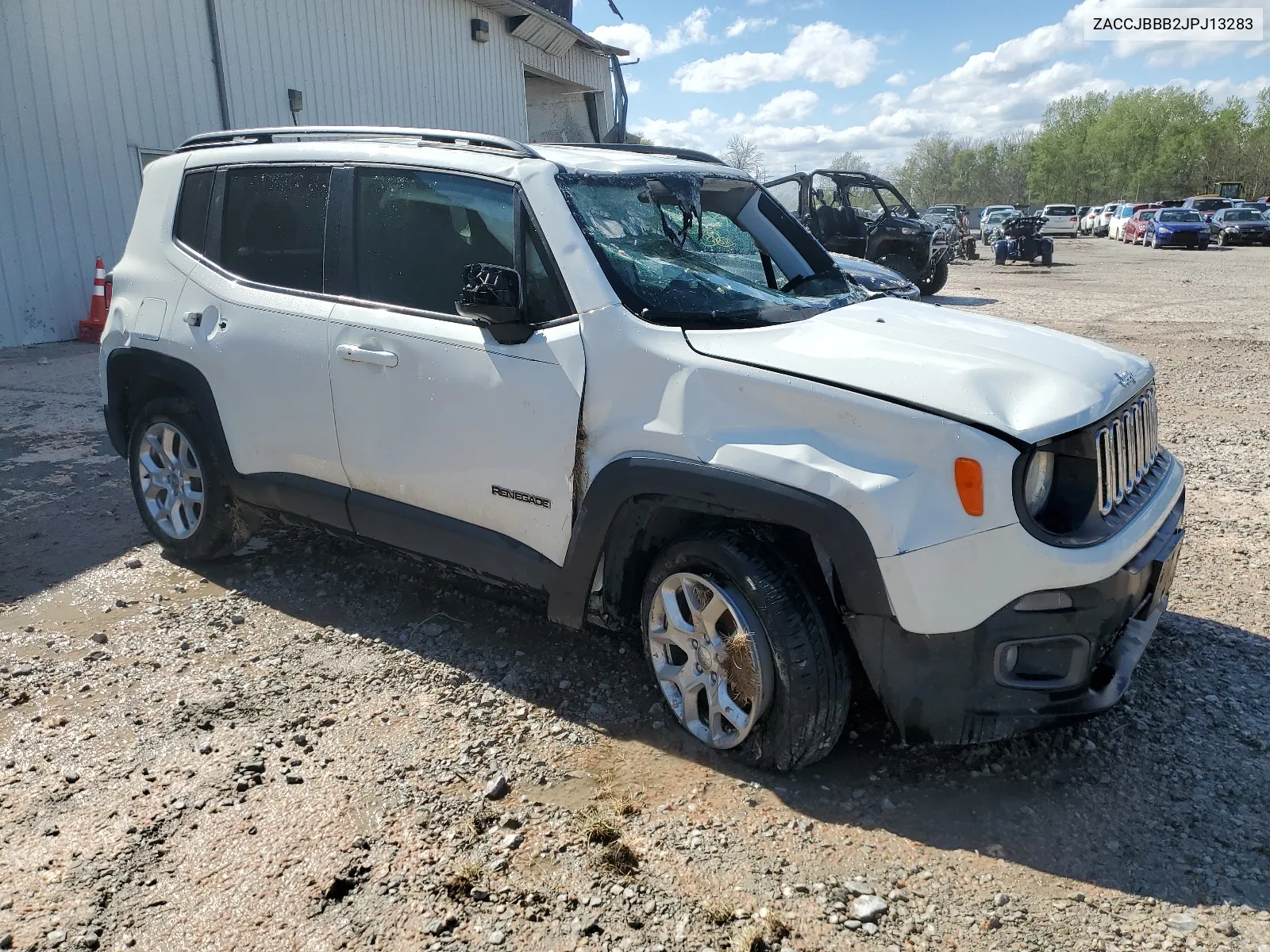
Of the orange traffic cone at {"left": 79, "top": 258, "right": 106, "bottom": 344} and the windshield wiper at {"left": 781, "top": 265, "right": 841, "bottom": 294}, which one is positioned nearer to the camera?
the windshield wiper at {"left": 781, "top": 265, "right": 841, "bottom": 294}

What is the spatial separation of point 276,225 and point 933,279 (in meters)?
15.0

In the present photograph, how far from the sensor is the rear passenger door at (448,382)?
3.16 metres

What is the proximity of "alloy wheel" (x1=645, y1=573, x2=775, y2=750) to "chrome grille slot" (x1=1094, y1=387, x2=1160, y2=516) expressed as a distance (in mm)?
1065

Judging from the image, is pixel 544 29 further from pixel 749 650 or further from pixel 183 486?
pixel 749 650

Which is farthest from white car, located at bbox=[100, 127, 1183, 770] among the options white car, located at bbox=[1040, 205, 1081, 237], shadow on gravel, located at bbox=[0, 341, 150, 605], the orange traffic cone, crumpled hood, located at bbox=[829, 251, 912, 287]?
white car, located at bbox=[1040, 205, 1081, 237]

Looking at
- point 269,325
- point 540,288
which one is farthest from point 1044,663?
point 269,325

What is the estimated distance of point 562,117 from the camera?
2348 cm

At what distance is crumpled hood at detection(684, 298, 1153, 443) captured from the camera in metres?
2.58

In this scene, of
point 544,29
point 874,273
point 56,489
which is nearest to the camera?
point 56,489

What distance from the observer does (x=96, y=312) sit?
11664mm

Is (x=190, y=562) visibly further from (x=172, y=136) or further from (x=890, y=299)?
(x=172, y=136)

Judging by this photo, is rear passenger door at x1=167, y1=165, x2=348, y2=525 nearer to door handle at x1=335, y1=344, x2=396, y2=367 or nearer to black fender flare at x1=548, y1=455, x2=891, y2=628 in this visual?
door handle at x1=335, y1=344, x2=396, y2=367

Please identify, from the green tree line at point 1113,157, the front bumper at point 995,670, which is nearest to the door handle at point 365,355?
the front bumper at point 995,670

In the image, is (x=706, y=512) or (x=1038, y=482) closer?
(x=1038, y=482)
